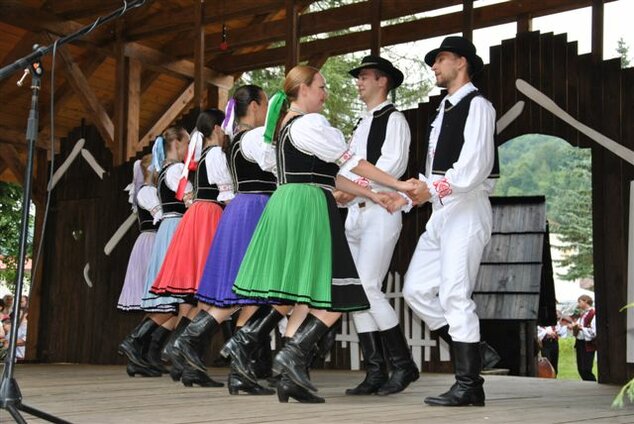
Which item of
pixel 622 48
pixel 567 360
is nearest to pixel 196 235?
pixel 567 360

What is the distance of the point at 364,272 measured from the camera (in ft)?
13.9

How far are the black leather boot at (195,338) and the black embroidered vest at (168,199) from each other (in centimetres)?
135

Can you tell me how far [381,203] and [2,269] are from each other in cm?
1532

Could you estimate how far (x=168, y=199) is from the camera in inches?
224

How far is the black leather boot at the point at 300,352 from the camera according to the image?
11.6ft

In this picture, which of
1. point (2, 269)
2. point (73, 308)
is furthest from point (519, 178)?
point (73, 308)

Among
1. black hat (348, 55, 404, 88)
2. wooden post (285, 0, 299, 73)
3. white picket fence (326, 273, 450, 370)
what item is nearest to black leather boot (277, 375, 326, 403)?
black hat (348, 55, 404, 88)

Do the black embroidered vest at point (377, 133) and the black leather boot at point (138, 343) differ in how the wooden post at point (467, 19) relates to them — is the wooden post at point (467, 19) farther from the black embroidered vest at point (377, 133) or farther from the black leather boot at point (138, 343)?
the black leather boot at point (138, 343)

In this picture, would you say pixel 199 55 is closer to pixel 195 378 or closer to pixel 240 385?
pixel 195 378

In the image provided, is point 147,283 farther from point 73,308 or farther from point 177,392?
point 73,308

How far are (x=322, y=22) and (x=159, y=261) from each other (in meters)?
4.06

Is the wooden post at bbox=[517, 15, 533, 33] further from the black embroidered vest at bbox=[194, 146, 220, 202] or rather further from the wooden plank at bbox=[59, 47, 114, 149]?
the black embroidered vest at bbox=[194, 146, 220, 202]

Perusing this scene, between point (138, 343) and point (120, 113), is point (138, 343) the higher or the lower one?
the lower one

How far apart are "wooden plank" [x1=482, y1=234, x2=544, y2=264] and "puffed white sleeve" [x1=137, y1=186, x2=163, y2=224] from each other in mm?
2421
